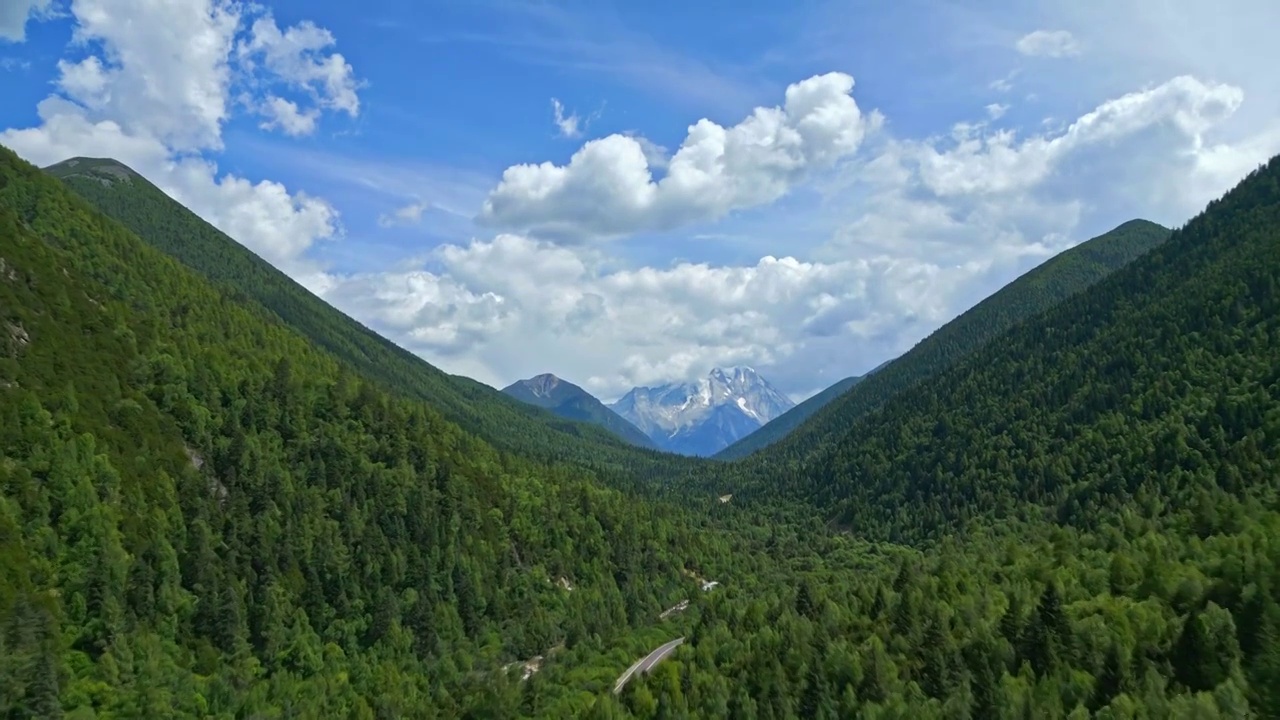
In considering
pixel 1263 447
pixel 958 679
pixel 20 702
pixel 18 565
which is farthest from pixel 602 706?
pixel 1263 447

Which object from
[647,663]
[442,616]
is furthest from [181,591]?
[647,663]

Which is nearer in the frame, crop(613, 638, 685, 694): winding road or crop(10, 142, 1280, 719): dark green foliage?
crop(10, 142, 1280, 719): dark green foliage

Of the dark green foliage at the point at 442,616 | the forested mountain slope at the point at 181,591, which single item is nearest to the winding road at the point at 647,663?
the dark green foliage at the point at 442,616

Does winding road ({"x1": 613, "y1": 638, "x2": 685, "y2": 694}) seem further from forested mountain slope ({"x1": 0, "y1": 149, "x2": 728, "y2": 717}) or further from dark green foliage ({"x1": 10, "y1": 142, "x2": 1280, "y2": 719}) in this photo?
forested mountain slope ({"x1": 0, "y1": 149, "x2": 728, "y2": 717})

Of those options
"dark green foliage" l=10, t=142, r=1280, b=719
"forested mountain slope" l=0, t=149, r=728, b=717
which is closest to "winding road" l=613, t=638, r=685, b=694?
"dark green foliage" l=10, t=142, r=1280, b=719

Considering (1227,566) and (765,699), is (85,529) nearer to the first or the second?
(765,699)

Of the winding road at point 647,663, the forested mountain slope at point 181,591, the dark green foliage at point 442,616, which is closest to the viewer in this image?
the dark green foliage at point 442,616

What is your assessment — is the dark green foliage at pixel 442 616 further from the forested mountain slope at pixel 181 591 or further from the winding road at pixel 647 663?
the winding road at pixel 647 663

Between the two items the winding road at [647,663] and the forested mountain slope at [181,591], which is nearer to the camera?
the forested mountain slope at [181,591]

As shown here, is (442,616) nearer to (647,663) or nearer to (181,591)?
(647,663)
